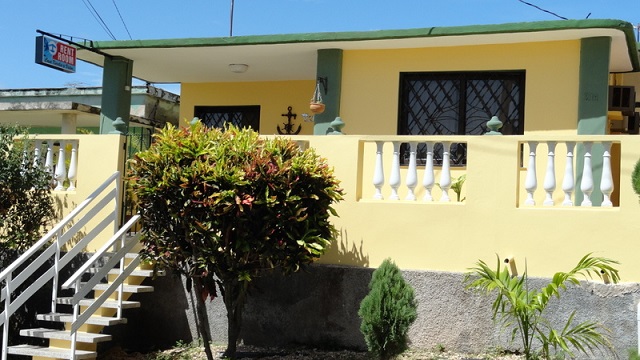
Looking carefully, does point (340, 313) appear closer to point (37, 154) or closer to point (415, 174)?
point (415, 174)

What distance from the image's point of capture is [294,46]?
1156cm

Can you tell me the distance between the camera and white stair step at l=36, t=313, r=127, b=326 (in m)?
8.53

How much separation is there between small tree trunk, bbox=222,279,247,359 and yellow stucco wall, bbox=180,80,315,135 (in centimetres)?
573

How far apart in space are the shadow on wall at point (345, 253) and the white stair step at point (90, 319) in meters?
2.37

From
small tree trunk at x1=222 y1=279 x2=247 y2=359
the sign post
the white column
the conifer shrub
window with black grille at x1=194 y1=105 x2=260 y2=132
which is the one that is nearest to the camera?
the conifer shrub

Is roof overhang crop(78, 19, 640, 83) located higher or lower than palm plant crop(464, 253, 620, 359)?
higher

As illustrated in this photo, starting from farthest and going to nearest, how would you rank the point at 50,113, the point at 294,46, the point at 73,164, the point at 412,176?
the point at 50,113 → the point at 294,46 → the point at 73,164 → the point at 412,176

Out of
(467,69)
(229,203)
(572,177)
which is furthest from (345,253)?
(467,69)

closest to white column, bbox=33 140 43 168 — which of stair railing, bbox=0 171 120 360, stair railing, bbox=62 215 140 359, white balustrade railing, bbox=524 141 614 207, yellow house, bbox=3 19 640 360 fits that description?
stair railing, bbox=0 171 120 360

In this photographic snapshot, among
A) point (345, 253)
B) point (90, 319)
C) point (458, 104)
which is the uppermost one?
point (458, 104)

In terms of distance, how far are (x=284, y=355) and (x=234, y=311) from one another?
787 mm

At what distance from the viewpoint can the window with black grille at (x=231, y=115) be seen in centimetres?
1436

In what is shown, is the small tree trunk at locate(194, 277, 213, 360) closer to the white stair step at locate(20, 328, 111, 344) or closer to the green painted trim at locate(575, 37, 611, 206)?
the white stair step at locate(20, 328, 111, 344)

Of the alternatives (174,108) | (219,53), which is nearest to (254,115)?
(219,53)
